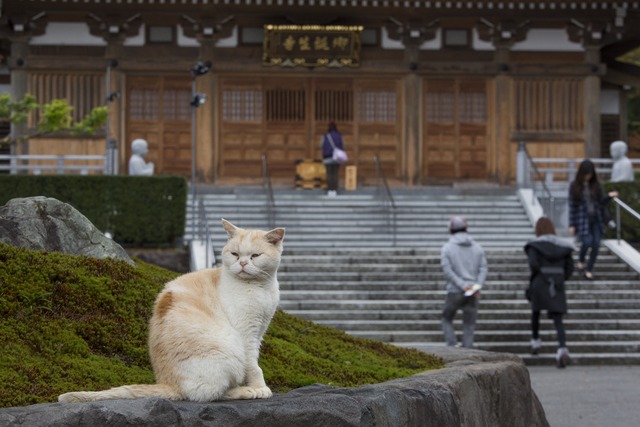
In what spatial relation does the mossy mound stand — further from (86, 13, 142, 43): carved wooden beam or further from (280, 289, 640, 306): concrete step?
(86, 13, 142, 43): carved wooden beam

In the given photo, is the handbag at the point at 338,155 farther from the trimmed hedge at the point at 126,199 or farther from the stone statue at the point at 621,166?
the stone statue at the point at 621,166

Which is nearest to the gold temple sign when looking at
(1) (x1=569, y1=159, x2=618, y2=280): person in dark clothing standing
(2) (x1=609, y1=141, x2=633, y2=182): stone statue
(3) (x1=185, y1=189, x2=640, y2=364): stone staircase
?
(3) (x1=185, y1=189, x2=640, y2=364): stone staircase

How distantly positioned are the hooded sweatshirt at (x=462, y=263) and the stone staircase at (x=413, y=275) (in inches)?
56.9

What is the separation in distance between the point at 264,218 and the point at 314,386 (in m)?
16.0

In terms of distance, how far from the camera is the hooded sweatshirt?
607 inches

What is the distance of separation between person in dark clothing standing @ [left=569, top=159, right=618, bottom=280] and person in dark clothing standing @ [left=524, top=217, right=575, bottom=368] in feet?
10.8

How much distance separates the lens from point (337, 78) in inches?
1136

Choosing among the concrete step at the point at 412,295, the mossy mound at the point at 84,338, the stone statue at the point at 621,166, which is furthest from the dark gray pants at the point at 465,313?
the stone statue at the point at 621,166

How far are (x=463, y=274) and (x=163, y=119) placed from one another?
1438 cm

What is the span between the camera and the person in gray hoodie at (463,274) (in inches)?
607

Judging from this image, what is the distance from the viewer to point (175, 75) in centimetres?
2842

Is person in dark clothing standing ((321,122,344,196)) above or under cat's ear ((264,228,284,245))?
above

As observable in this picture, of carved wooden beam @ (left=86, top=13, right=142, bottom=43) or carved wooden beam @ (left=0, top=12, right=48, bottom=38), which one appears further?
carved wooden beam @ (left=86, top=13, right=142, bottom=43)

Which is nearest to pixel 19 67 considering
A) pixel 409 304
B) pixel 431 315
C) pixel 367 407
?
pixel 409 304
